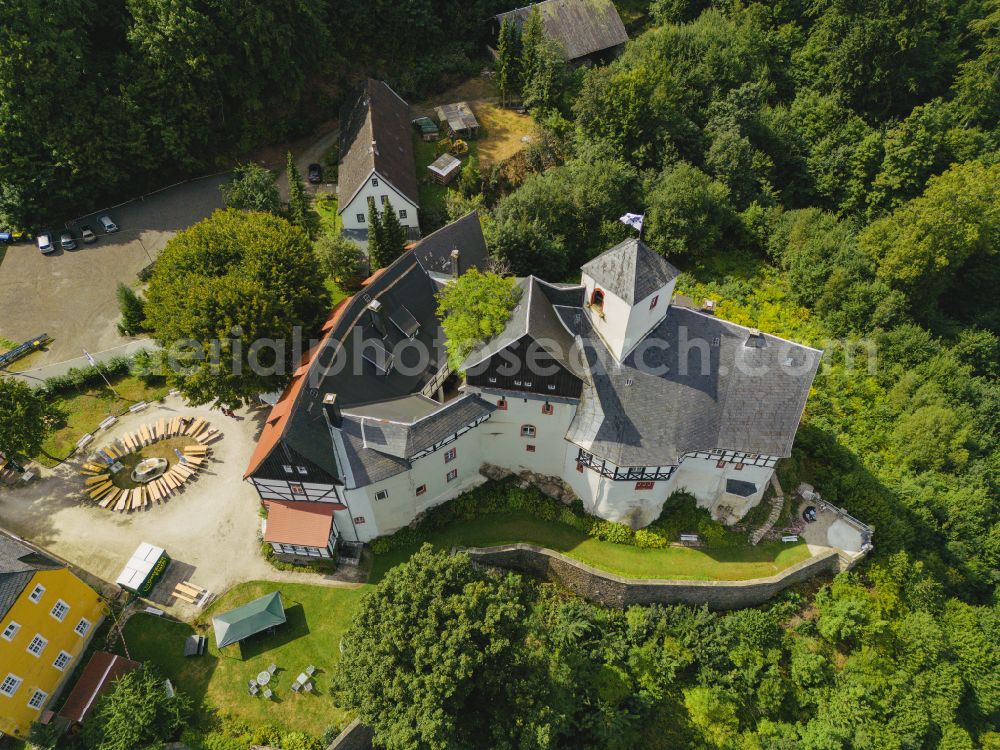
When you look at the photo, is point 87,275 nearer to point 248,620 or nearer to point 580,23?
point 248,620

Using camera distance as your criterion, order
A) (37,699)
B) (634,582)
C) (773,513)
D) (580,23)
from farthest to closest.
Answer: (580,23) < (773,513) < (634,582) < (37,699)

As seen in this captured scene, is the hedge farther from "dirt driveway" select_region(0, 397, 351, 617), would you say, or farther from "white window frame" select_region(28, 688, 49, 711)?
"white window frame" select_region(28, 688, 49, 711)

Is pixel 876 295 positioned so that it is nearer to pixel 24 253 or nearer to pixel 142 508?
pixel 142 508

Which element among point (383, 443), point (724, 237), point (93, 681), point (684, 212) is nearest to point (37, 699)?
point (93, 681)

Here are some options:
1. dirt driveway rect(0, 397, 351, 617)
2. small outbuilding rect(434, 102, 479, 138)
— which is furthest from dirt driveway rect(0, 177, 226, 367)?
small outbuilding rect(434, 102, 479, 138)

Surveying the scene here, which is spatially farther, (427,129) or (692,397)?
(427,129)

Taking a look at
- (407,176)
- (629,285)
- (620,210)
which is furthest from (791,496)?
(407,176)

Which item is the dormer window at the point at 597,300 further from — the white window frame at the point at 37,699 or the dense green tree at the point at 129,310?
the white window frame at the point at 37,699
